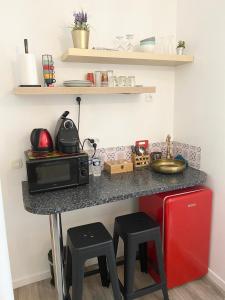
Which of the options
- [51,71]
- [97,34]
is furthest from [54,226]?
[97,34]

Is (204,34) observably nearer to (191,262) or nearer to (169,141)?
(169,141)

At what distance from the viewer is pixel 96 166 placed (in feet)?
6.57

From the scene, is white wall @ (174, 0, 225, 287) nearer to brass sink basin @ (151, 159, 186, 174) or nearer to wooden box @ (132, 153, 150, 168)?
brass sink basin @ (151, 159, 186, 174)

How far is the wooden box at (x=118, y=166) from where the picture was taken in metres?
2.06

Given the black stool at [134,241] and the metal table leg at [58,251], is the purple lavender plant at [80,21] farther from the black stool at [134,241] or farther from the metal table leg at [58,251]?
the black stool at [134,241]

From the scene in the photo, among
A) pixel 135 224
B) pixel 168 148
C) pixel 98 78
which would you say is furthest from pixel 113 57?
pixel 135 224

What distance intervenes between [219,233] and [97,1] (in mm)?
2087

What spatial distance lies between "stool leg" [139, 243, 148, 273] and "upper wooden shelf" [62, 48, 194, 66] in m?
1.51

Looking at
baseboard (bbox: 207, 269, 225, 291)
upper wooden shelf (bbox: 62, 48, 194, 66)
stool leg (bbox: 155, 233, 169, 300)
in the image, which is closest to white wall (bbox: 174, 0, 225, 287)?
baseboard (bbox: 207, 269, 225, 291)

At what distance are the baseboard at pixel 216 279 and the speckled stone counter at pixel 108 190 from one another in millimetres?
812

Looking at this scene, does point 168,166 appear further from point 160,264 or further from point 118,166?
point 160,264

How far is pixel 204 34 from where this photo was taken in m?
1.92

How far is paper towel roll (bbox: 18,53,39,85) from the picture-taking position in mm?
1637

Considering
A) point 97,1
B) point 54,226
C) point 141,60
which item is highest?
point 97,1
